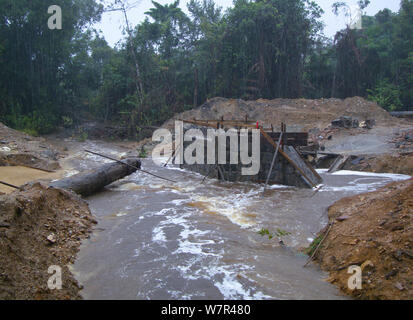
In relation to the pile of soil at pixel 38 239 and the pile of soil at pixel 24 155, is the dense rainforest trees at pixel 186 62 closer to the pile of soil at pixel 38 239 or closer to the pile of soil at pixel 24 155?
the pile of soil at pixel 24 155

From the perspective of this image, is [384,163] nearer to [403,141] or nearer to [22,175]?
[403,141]

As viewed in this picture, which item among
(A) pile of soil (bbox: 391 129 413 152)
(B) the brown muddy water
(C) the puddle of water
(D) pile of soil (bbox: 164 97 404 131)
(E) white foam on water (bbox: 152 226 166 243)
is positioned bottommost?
(E) white foam on water (bbox: 152 226 166 243)

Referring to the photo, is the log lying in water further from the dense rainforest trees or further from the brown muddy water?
the dense rainforest trees

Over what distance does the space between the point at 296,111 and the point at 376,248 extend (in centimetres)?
1971

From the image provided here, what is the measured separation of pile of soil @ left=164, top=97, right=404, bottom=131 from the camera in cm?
2114

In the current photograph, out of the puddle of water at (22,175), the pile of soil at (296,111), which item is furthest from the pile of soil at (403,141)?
the puddle of water at (22,175)

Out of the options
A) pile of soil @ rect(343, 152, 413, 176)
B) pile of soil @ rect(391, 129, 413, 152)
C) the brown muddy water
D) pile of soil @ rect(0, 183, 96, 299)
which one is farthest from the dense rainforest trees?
pile of soil @ rect(0, 183, 96, 299)

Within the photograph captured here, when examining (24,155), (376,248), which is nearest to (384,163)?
(376,248)

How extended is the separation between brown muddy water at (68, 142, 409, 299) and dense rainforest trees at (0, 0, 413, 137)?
1776 centimetres

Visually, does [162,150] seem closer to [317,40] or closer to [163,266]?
[163,266]

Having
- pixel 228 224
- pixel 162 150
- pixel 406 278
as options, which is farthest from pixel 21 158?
pixel 406 278

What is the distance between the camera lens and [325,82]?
98.0ft

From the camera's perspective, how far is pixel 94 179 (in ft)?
31.6
